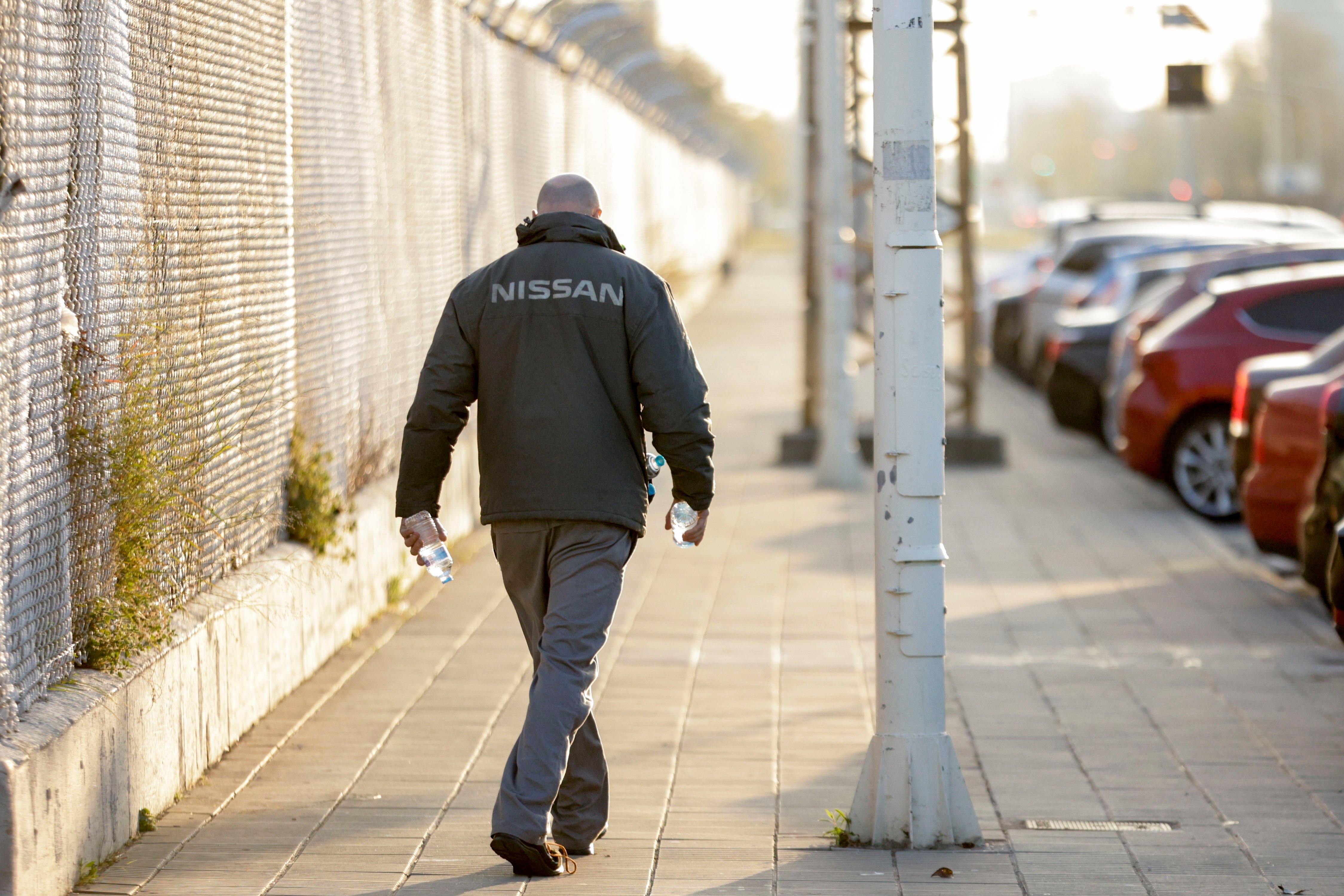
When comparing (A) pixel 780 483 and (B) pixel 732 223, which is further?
(B) pixel 732 223

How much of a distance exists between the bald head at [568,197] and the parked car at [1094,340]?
10.6 metres

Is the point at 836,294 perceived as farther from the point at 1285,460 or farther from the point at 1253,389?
the point at 1285,460

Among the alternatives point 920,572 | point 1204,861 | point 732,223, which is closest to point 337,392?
point 920,572

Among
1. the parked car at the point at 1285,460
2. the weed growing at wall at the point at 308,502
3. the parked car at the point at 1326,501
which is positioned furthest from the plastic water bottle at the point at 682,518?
the parked car at the point at 1285,460

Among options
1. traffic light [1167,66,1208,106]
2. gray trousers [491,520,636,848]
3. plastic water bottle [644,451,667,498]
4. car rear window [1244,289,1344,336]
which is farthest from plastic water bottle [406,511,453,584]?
traffic light [1167,66,1208,106]

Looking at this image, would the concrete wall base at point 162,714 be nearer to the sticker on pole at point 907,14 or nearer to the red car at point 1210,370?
the sticker on pole at point 907,14

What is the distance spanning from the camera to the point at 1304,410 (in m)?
9.38

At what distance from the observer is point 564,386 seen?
493 cm

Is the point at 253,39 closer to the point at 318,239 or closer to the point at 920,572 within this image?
the point at 318,239

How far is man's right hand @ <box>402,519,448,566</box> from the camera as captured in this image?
16.4 feet

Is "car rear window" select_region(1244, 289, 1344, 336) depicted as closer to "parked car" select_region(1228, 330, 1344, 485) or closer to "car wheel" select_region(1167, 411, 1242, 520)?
"car wheel" select_region(1167, 411, 1242, 520)

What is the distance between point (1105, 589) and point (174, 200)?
18.7 ft

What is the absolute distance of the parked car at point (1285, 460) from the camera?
9.35 metres

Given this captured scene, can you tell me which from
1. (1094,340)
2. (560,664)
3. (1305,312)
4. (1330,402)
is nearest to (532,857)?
(560,664)
